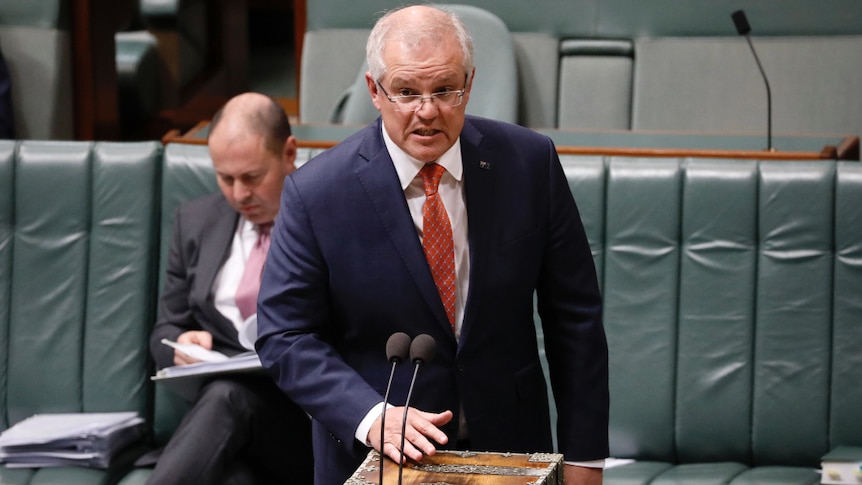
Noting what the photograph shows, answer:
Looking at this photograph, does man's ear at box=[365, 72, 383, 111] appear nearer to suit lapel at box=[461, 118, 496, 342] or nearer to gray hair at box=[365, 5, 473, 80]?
gray hair at box=[365, 5, 473, 80]

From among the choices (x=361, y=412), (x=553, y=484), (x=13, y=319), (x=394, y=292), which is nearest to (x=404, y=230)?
(x=394, y=292)

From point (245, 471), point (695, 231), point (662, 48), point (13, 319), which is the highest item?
point (662, 48)

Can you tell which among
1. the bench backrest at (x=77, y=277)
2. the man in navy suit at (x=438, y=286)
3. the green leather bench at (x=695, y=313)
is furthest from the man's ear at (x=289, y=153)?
the man in navy suit at (x=438, y=286)

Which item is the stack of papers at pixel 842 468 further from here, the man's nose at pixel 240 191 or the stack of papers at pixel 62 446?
the stack of papers at pixel 62 446

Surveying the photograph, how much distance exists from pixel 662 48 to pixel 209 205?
2.27 meters

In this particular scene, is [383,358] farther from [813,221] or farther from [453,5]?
[453,5]

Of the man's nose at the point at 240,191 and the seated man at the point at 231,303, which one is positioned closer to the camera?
the seated man at the point at 231,303

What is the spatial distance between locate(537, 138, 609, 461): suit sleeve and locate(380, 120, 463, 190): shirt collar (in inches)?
6.7

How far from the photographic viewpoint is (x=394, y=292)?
1975mm

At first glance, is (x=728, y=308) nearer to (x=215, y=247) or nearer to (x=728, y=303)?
(x=728, y=303)

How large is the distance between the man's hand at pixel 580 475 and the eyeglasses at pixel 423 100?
66 centimetres

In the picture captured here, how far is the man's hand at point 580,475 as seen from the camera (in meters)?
2.08

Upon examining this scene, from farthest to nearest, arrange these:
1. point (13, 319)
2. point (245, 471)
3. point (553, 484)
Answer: point (13, 319) < point (245, 471) < point (553, 484)

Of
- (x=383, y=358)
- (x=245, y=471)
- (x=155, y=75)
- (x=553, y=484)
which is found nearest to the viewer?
(x=553, y=484)
